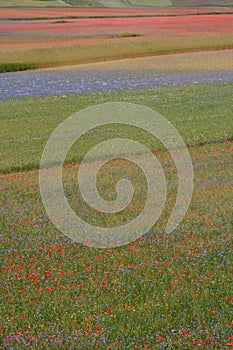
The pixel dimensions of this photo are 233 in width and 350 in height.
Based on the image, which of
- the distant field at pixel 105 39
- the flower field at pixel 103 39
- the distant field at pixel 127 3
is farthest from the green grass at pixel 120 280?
the distant field at pixel 127 3

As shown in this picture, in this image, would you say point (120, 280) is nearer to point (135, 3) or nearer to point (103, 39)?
point (103, 39)

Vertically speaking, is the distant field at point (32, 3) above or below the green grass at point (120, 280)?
above

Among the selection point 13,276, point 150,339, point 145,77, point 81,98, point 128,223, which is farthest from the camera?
point 145,77

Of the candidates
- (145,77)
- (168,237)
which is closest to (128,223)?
(168,237)

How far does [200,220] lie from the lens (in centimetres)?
1473

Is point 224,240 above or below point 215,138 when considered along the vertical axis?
below

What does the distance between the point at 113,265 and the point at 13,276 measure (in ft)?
6.37

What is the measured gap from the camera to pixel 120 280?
11.4m

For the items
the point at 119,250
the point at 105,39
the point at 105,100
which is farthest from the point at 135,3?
the point at 119,250

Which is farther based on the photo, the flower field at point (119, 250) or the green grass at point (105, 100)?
the green grass at point (105, 100)

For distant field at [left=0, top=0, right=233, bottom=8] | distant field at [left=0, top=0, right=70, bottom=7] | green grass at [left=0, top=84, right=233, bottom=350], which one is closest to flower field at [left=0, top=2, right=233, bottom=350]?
green grass at [left=0, top=84, right=233, bottom=350]

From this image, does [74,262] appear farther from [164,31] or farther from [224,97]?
[164,31]

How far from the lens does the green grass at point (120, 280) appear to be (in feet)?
31.0

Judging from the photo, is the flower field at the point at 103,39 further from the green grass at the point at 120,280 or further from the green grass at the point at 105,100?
the green grass at the point at 120,280
